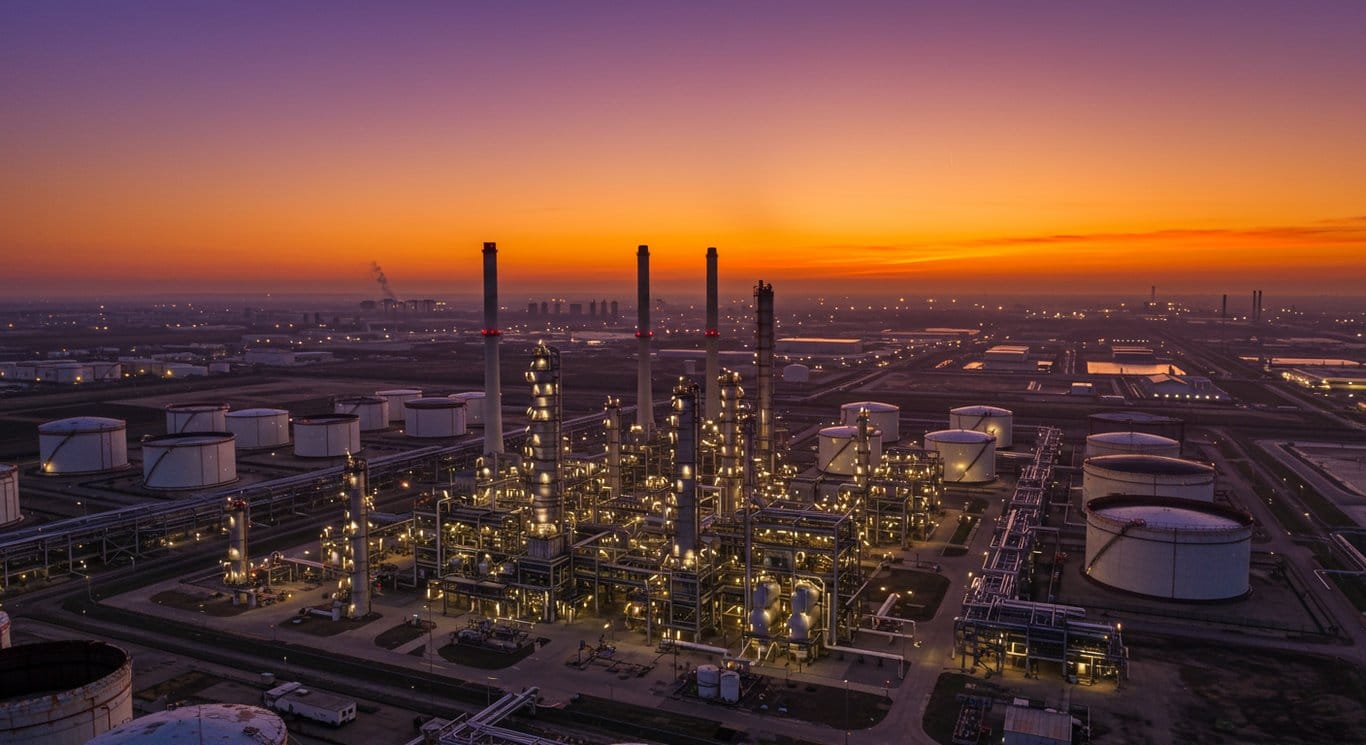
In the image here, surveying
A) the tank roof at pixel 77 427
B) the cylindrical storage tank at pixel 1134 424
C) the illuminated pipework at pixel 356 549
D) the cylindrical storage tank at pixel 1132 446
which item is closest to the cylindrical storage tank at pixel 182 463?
the tank roof at pixel 77 427

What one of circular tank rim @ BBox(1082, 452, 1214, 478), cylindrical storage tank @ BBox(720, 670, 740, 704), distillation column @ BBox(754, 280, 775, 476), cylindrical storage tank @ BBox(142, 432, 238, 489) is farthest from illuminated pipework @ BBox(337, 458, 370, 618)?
circular tank rim @ BBox(1082, 452, 1214, 478)

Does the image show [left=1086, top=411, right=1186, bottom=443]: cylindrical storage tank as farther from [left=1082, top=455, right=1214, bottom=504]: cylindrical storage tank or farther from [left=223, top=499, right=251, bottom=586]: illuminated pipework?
[left=223, top=499, right=251, bottom=586]: illuminated pipework

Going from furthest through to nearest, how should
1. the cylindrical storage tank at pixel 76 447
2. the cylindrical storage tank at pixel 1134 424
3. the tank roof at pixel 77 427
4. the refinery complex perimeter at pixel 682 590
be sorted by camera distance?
1. the cylindrical storage tank at pixel 1134 424
2. the tank roof at pixel 77 427
3. the cylindrical storage tank at pixel 76 447
4. the refinery complex perimeter at pixel 682 590

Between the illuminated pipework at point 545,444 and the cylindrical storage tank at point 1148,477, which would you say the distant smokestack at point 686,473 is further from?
the cylindrical storage tank at point 1148,477

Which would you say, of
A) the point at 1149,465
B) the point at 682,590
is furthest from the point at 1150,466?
the point at 682,590

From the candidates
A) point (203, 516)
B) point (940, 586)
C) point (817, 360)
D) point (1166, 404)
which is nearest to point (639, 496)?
point (940, 586)

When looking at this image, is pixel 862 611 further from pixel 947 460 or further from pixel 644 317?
pixel 644 317

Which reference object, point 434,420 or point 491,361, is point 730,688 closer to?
point 491,361
